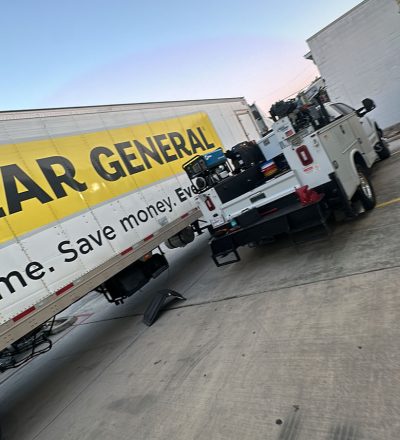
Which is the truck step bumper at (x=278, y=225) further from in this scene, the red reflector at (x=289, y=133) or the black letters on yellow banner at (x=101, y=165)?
the black letters on yellow banner at (x=101, y=165)

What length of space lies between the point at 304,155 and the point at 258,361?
2.99 metres

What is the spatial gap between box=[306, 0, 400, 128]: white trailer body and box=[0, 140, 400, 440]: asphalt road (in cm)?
1066

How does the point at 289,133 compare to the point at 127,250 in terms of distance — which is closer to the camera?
the point at 289,133

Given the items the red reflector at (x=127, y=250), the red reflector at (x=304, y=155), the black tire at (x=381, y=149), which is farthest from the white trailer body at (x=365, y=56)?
the red reflector at (x=127, y=250)

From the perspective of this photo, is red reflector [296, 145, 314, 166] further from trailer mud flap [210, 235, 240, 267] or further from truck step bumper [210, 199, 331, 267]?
trailer mud flap [210, 235, 240, 267]

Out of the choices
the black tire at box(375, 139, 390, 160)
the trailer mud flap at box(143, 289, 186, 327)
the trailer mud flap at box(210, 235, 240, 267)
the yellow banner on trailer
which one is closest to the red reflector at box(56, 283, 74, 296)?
the yellow banner on trailer

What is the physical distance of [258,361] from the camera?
3.08 m

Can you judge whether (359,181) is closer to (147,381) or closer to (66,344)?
(147,381)

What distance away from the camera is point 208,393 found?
3.01 meters

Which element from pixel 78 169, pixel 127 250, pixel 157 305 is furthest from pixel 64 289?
pixel 78 169

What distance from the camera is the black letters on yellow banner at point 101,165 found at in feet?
15.2

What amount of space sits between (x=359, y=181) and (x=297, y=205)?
45.4 inches

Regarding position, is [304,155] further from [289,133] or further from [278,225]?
[278,225]

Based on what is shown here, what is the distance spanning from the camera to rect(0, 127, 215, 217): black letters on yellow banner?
4.64 meters
